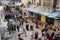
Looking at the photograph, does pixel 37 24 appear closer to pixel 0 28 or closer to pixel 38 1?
pixel 38 1

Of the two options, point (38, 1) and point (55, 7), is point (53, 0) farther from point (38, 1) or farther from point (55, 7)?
point (38, 1)

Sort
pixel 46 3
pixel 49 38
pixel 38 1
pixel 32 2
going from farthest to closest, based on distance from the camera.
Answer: pixel 32 2 → pixel 38 1 → pixel 46 3 → pixel 49 38

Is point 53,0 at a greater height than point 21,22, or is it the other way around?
point 53,0

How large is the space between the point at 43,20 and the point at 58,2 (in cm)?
570

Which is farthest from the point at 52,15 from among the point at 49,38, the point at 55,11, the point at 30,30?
the point at 49,38

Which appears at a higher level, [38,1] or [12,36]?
[38,1]

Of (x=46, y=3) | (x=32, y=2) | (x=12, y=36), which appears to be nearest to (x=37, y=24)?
(x=46, y=3)

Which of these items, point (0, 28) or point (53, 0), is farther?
point (53, 0)

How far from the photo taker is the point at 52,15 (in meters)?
27.7

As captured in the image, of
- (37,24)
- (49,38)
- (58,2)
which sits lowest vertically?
(37,24)

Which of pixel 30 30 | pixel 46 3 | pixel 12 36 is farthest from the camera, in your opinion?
pixel 46 3

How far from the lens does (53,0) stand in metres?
30.0

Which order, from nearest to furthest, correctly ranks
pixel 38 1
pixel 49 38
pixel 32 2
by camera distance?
1. pixel 49 38
2. pixel 38 1
3. pixel 32 2

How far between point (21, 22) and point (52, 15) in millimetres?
7954
